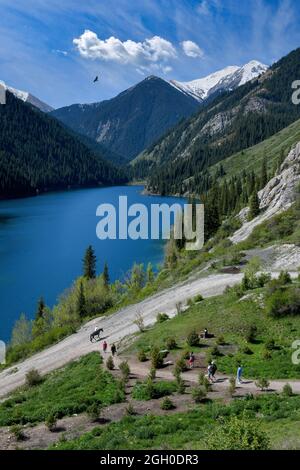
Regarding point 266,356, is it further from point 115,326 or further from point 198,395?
point 115,326

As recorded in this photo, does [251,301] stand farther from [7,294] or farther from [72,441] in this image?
[7,294]

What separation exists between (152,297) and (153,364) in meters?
30.2

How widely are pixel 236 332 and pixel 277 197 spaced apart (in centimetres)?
7607

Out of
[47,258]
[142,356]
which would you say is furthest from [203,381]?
[47,258]

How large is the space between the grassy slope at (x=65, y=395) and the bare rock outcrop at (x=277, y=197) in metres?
56.7

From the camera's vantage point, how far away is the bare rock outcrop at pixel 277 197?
98.9m

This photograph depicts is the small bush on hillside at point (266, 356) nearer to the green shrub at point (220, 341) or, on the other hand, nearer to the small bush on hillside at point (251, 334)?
the small bush on hillside at point (251, 334)

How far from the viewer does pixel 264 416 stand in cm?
2508

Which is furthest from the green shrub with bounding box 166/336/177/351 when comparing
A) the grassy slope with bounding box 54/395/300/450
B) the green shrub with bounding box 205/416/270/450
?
the green shrub with bounding box 205/416/270/450

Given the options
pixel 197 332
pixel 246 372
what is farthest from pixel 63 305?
pixel 246 372

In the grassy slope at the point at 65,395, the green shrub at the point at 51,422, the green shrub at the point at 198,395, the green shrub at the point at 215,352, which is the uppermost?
the green shrub at the point at 215,352

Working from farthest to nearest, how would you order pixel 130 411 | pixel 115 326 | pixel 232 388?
pixel 115 326 < pixel 232 388 < pixel 130 411

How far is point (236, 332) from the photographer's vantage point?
41.2 meters

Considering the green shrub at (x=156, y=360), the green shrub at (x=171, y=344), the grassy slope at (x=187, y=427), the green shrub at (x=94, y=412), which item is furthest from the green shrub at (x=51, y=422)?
the green shrub at (x=171, y=344)
